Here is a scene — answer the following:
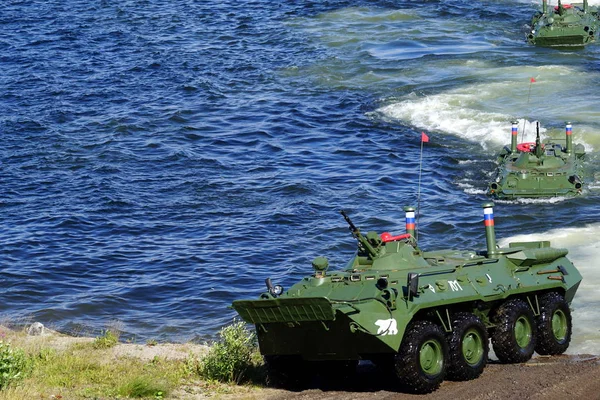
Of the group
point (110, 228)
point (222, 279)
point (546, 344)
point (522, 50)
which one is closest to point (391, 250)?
point (546, 344)

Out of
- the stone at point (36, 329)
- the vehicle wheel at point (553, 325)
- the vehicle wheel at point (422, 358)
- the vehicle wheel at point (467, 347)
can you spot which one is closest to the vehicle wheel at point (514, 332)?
the vehicle wheel at point (553, 325)

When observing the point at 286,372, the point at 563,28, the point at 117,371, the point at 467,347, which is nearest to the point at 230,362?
the point at 286,372

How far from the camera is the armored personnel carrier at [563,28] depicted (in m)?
47.9

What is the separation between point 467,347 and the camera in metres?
16.4

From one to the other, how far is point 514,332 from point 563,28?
3296 centimetres

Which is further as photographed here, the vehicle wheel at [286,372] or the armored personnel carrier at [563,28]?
the armored personnel carrier at [563,28]

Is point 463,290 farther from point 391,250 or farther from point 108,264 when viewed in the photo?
point 108,264

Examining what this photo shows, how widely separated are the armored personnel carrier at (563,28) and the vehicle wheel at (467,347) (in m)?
33.4

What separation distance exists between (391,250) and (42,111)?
26.5m

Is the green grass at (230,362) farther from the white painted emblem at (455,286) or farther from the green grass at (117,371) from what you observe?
the white painted emblem at (455,286)

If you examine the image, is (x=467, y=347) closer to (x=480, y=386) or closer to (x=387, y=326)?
(x=480, y=386)

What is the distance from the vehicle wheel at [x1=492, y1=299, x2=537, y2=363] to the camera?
17031 millimetres

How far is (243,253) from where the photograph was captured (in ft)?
91.3

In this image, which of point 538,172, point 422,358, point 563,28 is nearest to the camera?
point 422,358
